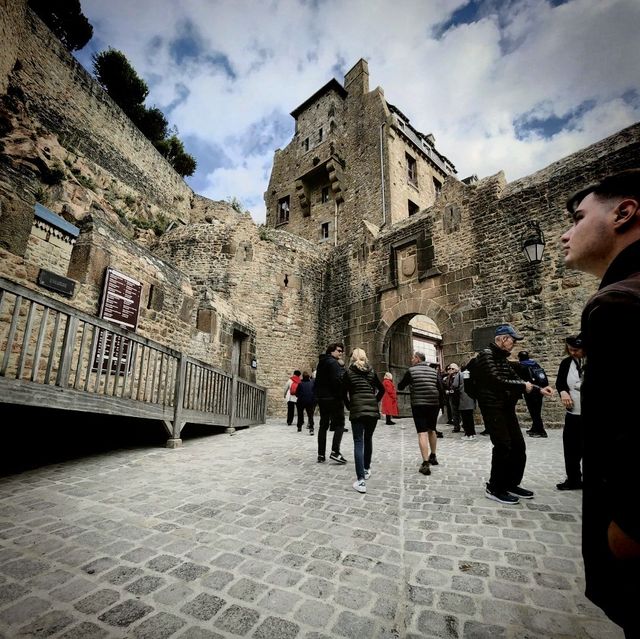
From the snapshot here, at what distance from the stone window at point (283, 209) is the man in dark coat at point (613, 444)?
74.4ft

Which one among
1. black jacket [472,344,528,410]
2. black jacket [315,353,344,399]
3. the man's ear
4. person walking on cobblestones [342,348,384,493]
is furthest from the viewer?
black jacket [315,353,344,399]

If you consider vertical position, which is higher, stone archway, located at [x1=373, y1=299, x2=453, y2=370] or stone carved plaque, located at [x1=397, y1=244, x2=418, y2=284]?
stone carved plaque, located at [x1=397, y1=244, x2=418, y2=284]

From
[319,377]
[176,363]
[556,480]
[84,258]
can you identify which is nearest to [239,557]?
[319,377]

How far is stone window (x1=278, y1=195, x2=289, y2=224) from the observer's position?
73.4 feet

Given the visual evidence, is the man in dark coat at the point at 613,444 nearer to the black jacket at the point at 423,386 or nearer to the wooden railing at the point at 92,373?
the black jacket at the point at 423,386

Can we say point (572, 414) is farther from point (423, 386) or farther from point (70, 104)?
point (70, 104)

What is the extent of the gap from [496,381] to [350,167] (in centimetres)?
1909

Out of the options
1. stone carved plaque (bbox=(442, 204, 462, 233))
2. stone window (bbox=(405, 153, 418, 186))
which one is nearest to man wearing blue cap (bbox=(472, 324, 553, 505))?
stone carved plaque (bbox=(442, 204, 462, 233))

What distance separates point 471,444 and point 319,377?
343cm

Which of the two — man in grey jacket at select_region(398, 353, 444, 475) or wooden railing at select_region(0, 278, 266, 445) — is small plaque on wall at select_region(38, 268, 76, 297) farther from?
man in grey jacket at select_region(398, 353, 444, 475)

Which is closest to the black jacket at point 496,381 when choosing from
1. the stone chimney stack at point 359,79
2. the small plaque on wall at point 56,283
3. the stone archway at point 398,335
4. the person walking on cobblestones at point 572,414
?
the person walking on cobblestones at point 572,414

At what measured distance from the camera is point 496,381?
3350 millimetres

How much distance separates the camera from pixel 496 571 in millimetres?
1922

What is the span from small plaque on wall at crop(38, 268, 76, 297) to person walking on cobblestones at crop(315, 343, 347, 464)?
453cm
